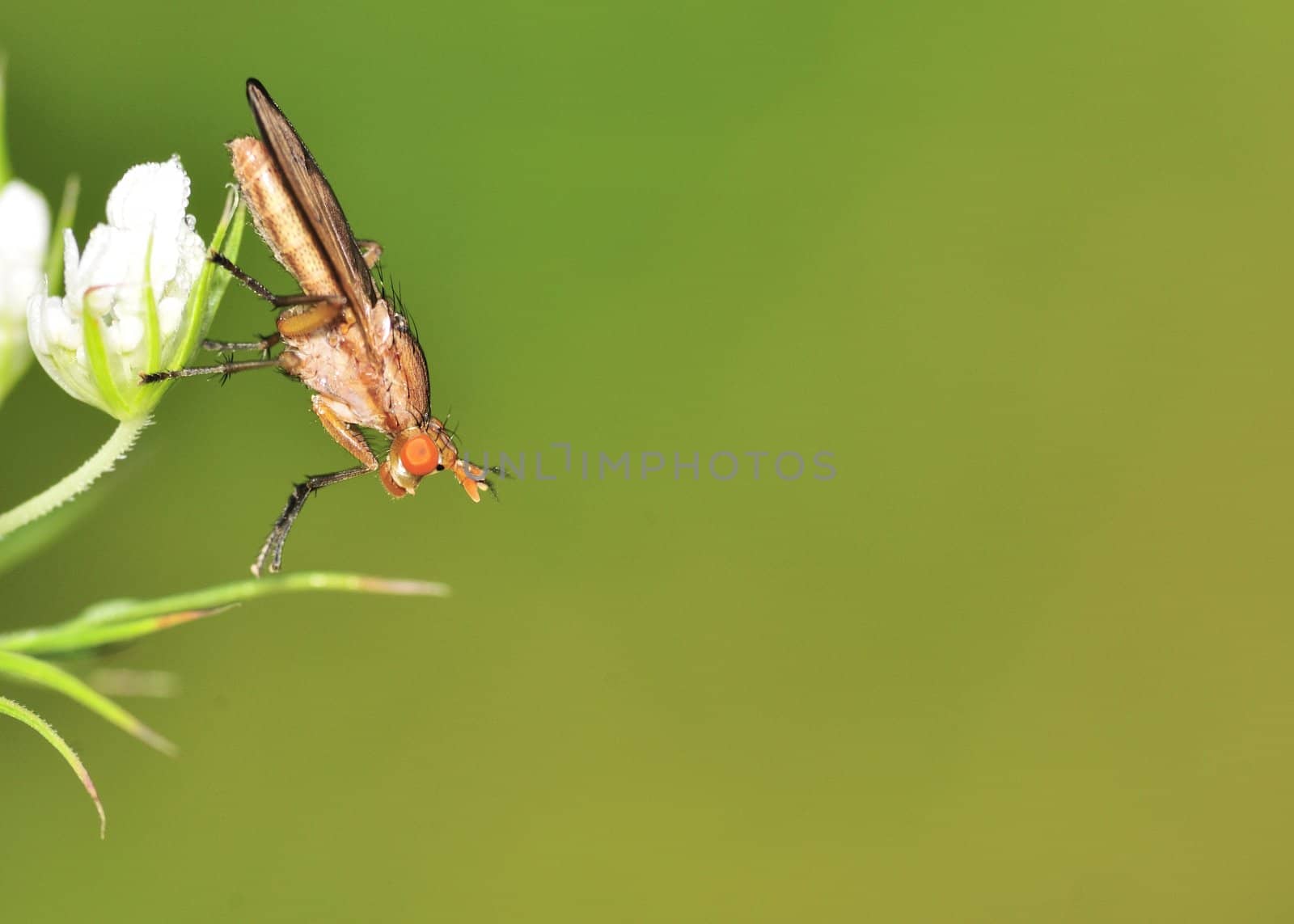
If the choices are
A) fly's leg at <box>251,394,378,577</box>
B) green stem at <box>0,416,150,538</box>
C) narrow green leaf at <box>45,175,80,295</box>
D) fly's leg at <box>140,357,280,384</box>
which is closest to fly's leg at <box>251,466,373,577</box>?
fly's leg at <box>251,394,378,577</box>

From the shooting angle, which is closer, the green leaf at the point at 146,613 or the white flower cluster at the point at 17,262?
the green leaf at the point at 146,613

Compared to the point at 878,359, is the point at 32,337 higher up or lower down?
lower down

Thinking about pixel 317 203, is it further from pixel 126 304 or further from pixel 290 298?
pixel 126 304

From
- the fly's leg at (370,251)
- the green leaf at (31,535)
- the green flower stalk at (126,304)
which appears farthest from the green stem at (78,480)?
the fly's leg at (370,251)

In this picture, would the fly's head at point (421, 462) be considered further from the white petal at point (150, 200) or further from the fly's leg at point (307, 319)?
the white petal at point (150, 200)

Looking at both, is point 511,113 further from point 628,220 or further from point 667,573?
point 667,573

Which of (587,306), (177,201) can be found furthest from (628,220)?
(177,201)

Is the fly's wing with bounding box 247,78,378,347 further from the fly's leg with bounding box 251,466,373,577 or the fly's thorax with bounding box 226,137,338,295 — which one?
the fly's leg with bounding box 251,466,373,577

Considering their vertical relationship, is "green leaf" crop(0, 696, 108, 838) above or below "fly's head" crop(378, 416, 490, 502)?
below
